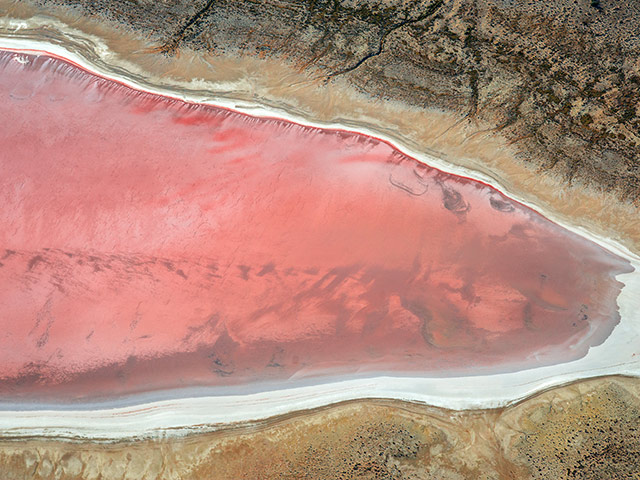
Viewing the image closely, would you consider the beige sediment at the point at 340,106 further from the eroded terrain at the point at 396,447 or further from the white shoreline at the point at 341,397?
the eroded terrain at the point at 396,447

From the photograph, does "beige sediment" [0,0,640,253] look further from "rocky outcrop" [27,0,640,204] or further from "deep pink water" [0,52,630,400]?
"deep pink water" [0,52,630,400]

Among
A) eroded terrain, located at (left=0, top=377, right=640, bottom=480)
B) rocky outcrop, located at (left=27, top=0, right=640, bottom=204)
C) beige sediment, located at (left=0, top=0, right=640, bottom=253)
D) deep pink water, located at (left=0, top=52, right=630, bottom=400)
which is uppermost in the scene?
rocky outcrop, located at (left=27, top=0, right=640, bottom=204)

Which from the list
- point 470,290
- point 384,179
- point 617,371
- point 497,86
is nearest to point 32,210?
point 384,179

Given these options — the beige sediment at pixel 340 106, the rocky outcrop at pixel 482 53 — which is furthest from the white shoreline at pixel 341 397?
the rocky outcrop at pixel 482 53

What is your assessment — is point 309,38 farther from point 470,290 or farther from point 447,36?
point 470,290

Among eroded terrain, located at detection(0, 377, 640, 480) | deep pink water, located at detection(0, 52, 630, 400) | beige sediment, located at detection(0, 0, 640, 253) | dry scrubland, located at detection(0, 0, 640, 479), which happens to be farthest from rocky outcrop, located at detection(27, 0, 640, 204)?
eroded terrain, located at detection(0, 377, 640, 480)

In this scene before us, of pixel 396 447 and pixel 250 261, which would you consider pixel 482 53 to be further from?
pixel 396 447
